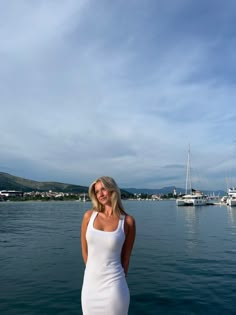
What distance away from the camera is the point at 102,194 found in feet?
14.1

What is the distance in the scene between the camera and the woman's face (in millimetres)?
4250

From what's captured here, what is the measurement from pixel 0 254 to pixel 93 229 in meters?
21.0

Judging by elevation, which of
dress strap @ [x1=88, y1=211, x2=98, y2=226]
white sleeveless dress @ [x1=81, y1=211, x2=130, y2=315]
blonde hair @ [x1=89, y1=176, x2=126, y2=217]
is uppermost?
blonde hair @ [x1=89, y1=176, x2=126, y2=217]

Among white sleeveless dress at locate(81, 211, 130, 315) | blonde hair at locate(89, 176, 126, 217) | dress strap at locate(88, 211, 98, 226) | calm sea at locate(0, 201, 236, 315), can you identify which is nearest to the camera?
white sleeveless dress at locate(81, 211, 130, 315)

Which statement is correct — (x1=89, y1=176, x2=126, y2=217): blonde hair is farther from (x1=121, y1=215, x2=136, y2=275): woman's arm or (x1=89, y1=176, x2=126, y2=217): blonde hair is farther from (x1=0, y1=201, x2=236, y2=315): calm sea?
(x1=0, y1=201, x2=236, y2=315): calm sea

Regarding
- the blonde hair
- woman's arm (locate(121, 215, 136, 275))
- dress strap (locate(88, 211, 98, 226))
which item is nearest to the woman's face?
the blonde hair

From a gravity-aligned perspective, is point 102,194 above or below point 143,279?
above

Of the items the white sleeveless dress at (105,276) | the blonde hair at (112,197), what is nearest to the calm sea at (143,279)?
the white sleeveless dress at (105,276)

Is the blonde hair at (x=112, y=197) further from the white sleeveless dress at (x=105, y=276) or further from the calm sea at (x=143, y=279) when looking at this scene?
the calm sea at (x=143, y=279)

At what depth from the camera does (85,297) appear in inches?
156

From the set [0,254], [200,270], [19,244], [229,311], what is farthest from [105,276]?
[19,244]

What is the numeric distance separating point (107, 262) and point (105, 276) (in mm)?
171

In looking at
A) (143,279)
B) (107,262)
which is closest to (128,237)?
(107,262)

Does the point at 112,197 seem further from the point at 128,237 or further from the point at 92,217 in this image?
the point at 128,237
